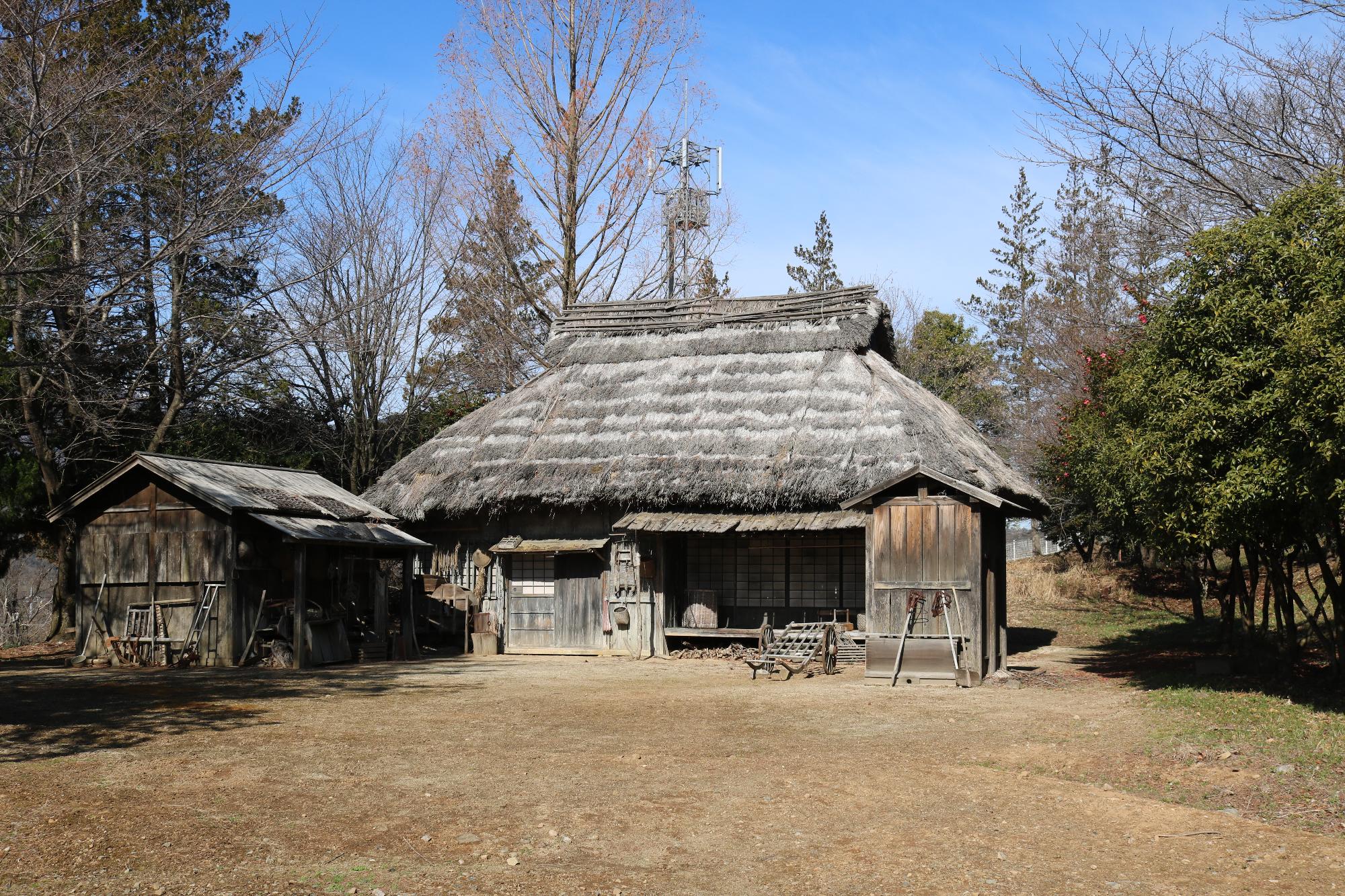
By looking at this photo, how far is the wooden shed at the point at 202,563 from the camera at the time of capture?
1652cm

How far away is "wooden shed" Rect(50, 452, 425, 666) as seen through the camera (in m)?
16.5

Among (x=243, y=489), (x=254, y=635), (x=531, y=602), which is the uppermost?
(x=243, y=489)

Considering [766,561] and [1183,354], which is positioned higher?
[1183,354]

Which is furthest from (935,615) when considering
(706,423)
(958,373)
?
(958,373)

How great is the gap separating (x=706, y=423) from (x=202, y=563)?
8746mm

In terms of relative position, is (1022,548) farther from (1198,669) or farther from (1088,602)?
(1198,669)

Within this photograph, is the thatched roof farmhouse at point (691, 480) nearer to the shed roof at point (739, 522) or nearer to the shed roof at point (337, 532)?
the shed roof at point (739, 522)

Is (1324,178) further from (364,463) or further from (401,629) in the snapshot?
(364,463)

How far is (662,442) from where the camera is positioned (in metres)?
20.1

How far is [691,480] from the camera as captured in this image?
18984mm

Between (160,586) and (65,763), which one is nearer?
(65,763)

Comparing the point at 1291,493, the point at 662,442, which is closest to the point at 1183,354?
the point at 1291,493

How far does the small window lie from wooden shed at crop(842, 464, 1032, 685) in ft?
23.4

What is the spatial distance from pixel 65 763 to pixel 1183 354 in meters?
11.2
